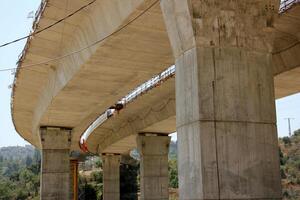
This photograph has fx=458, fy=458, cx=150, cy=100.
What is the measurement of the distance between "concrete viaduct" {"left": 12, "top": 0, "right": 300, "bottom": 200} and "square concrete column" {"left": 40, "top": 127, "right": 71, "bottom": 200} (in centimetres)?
21

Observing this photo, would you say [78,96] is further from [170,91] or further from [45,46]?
[170,91]

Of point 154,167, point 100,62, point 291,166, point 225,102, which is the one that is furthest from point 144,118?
point 291,166

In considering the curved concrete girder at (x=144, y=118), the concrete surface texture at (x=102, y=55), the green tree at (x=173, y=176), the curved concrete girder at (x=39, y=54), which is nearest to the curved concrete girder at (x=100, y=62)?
the concrete surface texture at (x=102, y=55)

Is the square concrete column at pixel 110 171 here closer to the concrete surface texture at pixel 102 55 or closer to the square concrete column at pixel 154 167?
the square concrete column at pixel 154 167

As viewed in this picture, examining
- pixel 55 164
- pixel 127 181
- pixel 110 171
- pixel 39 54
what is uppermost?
pixel 39 54

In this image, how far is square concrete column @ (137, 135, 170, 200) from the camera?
1324 inches

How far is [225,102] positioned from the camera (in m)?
8.84

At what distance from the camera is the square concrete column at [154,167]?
33625 mm

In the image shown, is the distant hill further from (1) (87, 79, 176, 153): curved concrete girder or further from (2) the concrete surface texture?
(2) the concrete surface texture

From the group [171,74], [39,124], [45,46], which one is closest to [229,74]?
[45,46]

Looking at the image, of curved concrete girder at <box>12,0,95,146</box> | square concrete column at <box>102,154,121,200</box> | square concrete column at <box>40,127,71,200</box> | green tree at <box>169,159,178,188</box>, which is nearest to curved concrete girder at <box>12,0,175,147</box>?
curved concrete girder at <box>12,0,95,146</box>

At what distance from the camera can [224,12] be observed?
9.32m

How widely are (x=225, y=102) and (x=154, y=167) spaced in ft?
85.2

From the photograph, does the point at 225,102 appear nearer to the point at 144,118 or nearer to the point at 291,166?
the point at 144,118
